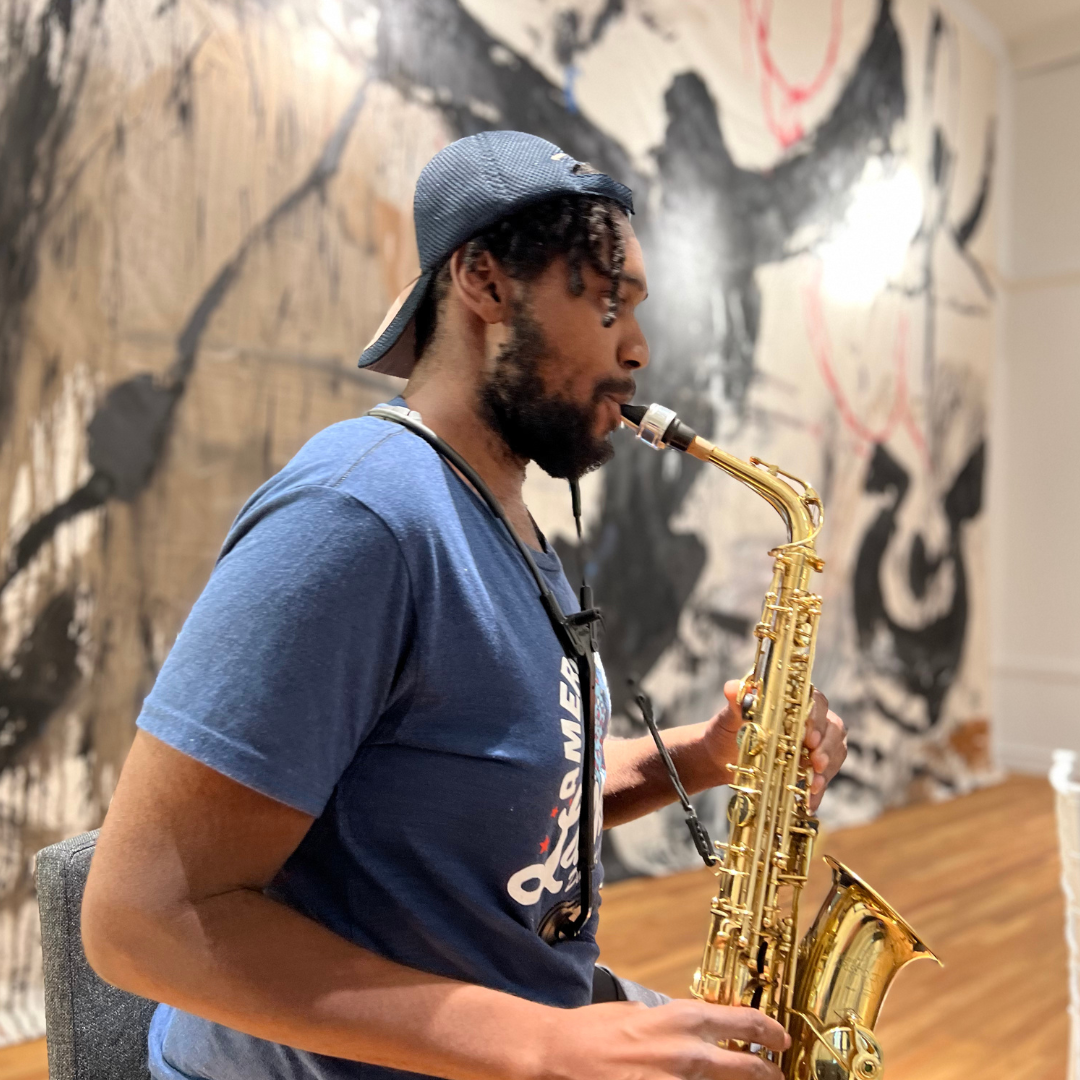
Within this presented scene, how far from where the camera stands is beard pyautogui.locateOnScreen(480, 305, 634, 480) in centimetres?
110

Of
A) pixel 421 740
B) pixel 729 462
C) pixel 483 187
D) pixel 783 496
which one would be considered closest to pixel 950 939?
pixel 783 496

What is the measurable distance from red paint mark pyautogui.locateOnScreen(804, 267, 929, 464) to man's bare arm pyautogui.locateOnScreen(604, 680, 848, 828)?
3.75m

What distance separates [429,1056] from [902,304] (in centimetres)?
Answer: 539

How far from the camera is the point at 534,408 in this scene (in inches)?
44.3

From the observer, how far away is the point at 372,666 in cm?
86

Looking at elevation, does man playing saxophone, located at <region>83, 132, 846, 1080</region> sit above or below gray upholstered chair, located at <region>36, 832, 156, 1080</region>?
above

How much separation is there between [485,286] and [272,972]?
72 centimetres

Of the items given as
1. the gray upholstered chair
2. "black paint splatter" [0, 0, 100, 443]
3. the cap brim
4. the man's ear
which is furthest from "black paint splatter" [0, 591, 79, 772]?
the man's ear

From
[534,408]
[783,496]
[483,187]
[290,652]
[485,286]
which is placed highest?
[483,187]

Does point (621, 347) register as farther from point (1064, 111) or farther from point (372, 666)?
point (1064, 111)

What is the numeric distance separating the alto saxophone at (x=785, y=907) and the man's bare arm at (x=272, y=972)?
0.37m

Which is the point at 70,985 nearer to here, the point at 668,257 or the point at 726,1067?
the point at 726,1067

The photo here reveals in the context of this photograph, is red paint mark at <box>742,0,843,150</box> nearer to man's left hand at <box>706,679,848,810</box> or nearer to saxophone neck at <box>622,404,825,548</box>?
saxophone neck at <box>622,404,825,548</box>

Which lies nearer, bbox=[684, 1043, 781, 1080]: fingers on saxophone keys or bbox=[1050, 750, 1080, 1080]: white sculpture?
bbox=[684, 1043, 781, 1080]: fingers on saxophone keys
